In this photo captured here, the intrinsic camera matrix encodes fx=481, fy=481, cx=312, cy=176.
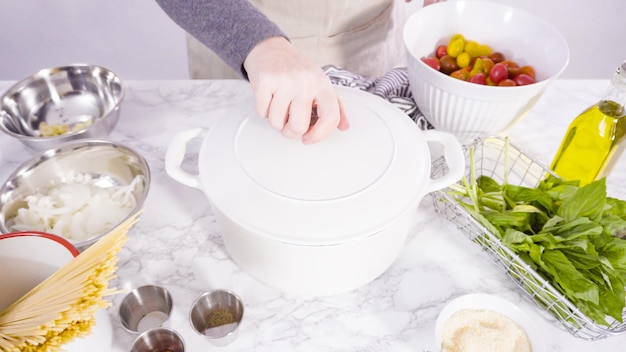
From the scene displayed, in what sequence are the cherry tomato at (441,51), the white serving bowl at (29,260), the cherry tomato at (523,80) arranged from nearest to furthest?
the white serving bowl at (29,260)
the cherry tomato at (523,80)
the cherry tomato at (441,51)

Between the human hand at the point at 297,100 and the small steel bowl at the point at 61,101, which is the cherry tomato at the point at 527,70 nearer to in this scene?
the human hand at the point at 297,100

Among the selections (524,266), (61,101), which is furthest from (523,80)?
(61,101)

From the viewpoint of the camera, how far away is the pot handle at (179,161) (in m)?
0.77

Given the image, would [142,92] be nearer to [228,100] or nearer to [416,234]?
[228,100]

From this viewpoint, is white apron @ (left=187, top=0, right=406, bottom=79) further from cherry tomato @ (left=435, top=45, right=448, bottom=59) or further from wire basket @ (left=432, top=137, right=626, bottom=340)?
wire basket @ (left=432, top=137, right=626, bottom=340)

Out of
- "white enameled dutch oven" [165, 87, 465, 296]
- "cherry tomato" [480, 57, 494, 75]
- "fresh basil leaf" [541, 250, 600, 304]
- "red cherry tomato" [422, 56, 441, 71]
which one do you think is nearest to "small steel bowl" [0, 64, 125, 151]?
"white enameled dutch oven" [165, 87, 465, 296]

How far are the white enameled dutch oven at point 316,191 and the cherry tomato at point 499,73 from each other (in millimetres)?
224

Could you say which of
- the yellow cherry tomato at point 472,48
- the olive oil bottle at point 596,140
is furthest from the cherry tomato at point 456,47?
the olive oil bottle at point 596,140

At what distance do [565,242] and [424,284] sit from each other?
239mm

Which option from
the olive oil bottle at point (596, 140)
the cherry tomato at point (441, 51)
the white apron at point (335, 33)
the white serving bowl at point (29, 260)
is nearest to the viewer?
the white serving bowl at point (29, 260)

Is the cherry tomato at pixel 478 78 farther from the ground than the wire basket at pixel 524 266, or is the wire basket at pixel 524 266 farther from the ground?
the cherry tomato at pixel 478 78

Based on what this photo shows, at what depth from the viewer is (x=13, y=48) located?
254cm

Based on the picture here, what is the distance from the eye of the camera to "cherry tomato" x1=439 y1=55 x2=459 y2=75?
1.02 m

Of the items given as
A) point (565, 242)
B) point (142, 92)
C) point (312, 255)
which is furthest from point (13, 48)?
point (565, 242)
